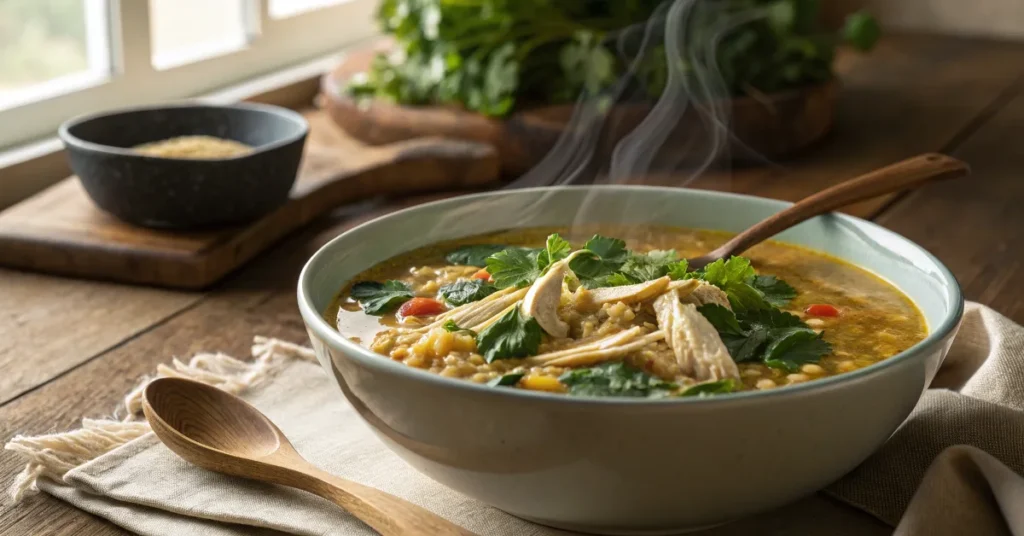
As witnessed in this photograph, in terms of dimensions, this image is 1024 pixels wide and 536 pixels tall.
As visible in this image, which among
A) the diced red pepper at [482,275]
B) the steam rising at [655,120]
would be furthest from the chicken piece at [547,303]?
the steam rising at [655,120]

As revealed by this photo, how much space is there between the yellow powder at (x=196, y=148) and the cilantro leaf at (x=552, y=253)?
0.89m

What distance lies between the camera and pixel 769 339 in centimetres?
134

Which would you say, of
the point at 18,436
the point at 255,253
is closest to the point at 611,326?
the point at 18,436

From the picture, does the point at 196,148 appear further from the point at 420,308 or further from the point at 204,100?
the point at 420,308

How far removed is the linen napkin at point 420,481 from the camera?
4.14ft

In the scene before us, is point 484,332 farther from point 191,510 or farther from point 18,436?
point 18,436

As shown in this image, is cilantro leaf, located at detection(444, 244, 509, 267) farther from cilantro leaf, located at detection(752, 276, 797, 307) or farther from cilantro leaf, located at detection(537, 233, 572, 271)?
cilantro leaf, located at detection(752, 276, 797, 307)

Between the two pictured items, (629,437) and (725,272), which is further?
(725,272)

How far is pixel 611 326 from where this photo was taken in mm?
1321

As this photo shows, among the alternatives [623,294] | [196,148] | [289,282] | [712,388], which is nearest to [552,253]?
[623,294]

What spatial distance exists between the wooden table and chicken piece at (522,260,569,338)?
0.54 metres

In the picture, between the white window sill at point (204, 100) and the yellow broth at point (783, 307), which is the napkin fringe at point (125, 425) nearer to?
the yellow broth at point (783, 307)

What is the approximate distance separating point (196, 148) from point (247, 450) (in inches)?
40.2

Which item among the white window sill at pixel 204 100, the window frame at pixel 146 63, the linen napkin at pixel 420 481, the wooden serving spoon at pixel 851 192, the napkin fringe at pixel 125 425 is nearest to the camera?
the linen napkin at pixel 420 481
